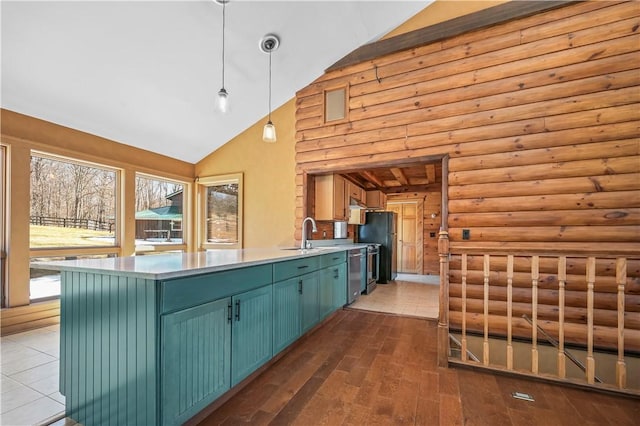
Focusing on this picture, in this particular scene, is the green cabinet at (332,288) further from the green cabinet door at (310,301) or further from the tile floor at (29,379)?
the tile floor at (29,379)

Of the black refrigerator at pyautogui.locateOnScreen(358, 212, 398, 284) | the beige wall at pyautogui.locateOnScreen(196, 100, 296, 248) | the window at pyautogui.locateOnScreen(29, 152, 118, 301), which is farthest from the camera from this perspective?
the black refrigerator at pyautogui.locateOnScreen(358, 212, 398, 284)

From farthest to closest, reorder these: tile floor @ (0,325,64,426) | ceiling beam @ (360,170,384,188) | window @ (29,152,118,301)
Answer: ceiling beam @ (360,170,384,188) < window @ (29,152,118,301) < tile floor @ (0,325,64,426)

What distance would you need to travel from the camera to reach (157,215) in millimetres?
4602

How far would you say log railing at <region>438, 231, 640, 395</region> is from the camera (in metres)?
2.17

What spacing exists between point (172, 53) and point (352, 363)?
353 cm

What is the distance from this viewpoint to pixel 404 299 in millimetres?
4555

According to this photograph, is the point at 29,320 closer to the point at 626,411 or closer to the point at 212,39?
the point at 212,39

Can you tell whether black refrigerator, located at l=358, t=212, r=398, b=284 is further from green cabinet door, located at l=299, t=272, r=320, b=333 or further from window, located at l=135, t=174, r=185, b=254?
window, located at l=135, t=174, r=185, b=254

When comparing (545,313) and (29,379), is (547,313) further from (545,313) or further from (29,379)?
(29,379)

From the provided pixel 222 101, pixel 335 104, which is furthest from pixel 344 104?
pixel 222 101

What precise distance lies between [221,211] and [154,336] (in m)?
3.88

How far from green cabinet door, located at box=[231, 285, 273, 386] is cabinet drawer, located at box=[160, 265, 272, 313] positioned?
0.07 metres

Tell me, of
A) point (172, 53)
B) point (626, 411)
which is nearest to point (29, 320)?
point (172, 53)

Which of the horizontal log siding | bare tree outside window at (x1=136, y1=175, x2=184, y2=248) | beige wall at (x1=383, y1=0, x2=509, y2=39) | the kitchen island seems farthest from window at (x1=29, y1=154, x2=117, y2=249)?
beige wall at (x1=383, y1=0, x2=509, y2=39)
